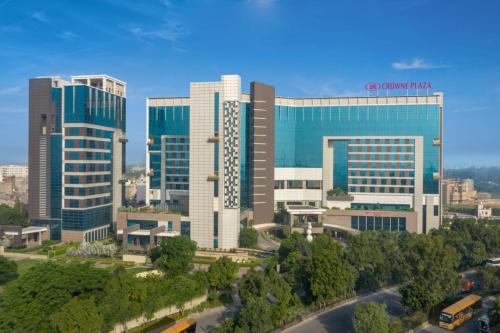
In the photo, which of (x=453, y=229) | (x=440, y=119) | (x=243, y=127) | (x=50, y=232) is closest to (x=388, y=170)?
(x=440, y=119)

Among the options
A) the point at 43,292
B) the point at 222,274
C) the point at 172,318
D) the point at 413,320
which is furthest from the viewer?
the point at 222,274

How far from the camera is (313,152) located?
215ft

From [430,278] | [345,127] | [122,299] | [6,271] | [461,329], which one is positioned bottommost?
[461,329]

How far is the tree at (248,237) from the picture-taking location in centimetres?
4925

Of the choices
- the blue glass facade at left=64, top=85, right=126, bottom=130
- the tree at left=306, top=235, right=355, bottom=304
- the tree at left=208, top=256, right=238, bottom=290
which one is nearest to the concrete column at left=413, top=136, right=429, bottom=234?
the tree at left=306, top=235, right=355, bottom=304

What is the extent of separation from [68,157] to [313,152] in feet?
117

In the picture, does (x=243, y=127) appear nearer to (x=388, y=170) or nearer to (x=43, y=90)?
(x=388, y=170)

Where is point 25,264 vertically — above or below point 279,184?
below

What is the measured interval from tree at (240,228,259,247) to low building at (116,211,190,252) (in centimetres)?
659

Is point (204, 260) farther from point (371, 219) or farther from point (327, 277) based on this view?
point (371, 219)

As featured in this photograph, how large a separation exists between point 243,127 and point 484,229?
32.9 metres

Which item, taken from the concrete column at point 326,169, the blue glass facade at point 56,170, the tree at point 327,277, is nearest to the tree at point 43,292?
the tree at point 327,277

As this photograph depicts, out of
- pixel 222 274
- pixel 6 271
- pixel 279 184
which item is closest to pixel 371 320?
pixel 222 274

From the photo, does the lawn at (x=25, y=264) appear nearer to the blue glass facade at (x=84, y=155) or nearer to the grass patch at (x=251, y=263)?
the blue glass facade at (x=84, y=155)
